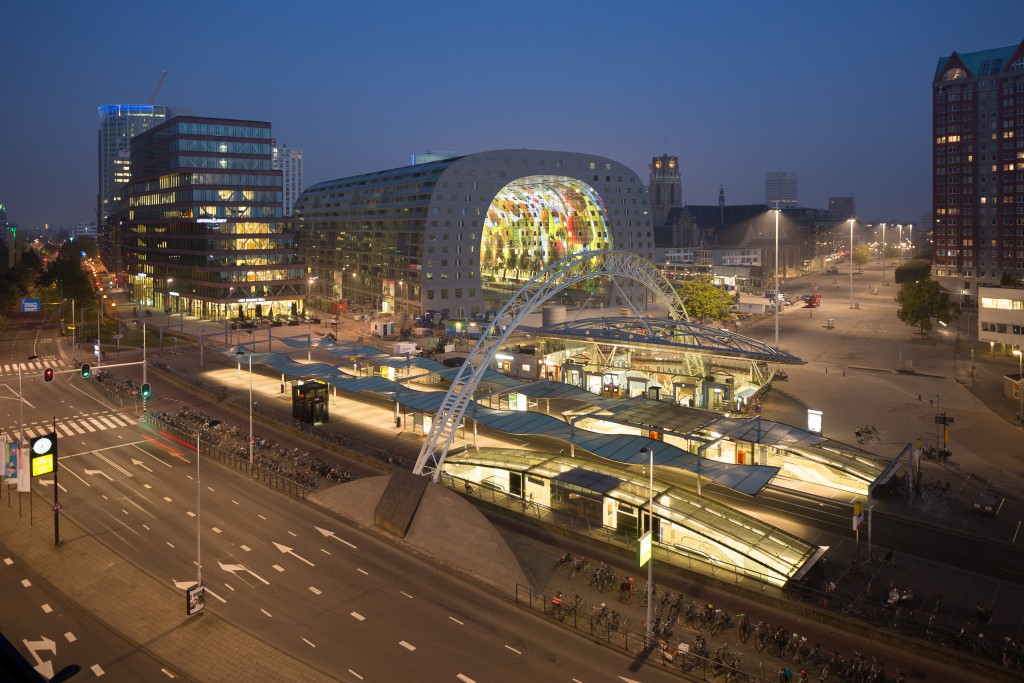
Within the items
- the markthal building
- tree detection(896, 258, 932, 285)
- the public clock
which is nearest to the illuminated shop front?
the markthal building

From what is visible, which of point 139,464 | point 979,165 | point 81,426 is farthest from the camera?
point 979,165

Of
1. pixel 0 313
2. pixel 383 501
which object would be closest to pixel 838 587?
pixel 383 501

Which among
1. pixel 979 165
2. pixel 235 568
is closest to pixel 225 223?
pixel 235 568

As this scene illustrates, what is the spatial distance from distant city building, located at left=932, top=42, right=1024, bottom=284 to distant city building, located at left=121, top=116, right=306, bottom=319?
440ft

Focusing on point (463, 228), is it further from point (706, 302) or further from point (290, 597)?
point (290, 597)

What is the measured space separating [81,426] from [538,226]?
330 feet

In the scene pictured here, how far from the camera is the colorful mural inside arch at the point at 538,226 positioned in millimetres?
129750

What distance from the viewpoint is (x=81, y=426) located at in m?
A: 53.3

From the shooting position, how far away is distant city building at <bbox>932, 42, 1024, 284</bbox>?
13362 centimetres

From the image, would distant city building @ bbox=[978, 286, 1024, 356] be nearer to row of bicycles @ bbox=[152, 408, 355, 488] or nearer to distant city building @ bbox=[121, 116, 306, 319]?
row of bicycles @ bbox=[152, 408, 355, 488]

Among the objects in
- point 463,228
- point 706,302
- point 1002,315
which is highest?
point 463,228

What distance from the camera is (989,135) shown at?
13988 cm

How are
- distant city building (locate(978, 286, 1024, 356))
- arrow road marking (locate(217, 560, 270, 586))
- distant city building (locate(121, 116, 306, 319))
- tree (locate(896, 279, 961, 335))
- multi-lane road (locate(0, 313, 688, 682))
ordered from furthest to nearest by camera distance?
1. distant city building (locate(121, 116, 306, 319))
2. tree (locate(896, 279, 961, 335))
3. distant city building (locate(978, 286, 1024, 356))
4. arrow road marking (locate(217, 560, 270, 586))
5. multi-lane road (locate(0, 313, 688, 682))

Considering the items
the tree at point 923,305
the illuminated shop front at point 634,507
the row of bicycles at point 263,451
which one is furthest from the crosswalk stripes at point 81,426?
the tree at point 923,305
